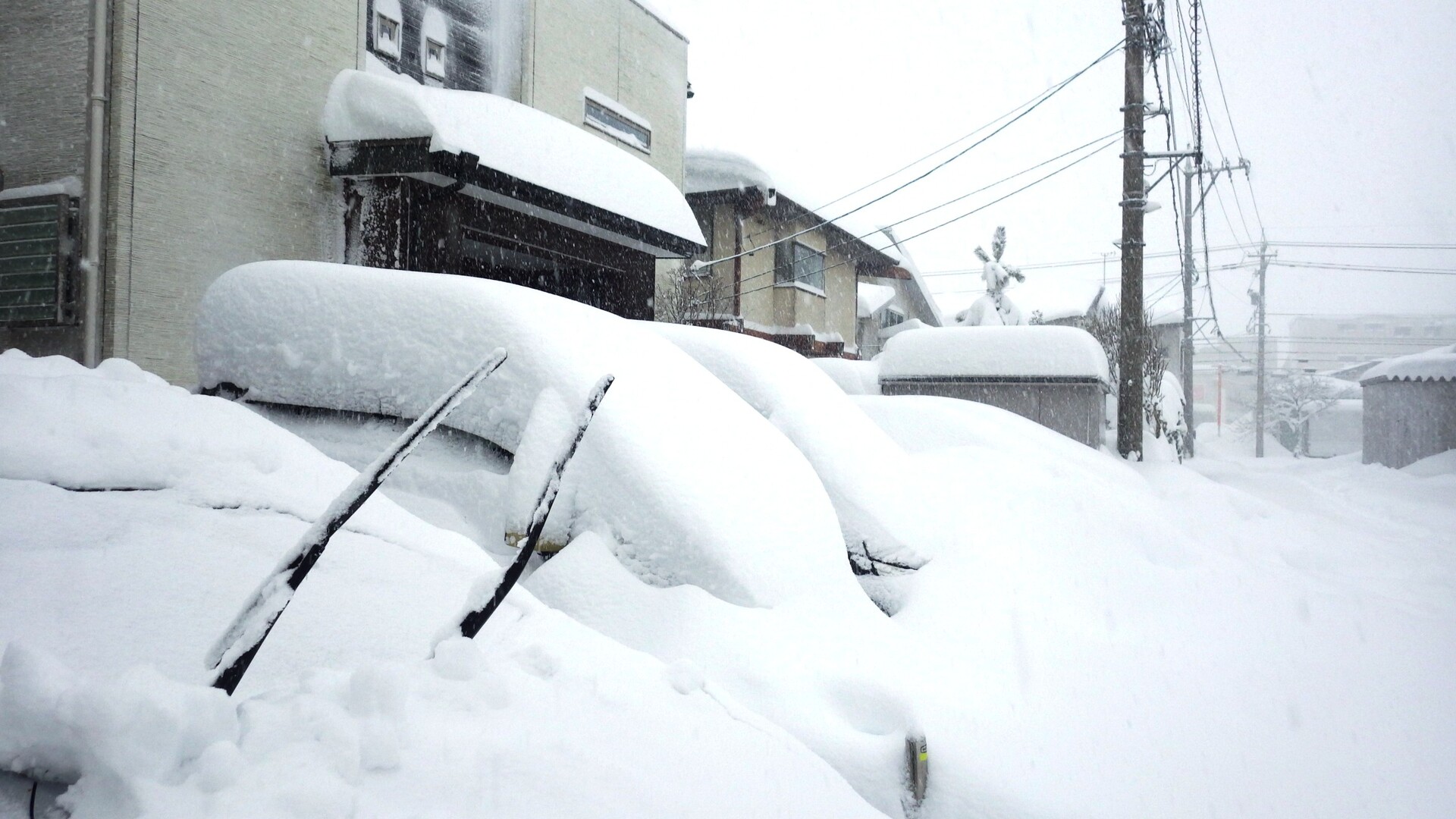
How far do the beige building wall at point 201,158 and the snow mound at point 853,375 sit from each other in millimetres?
5758

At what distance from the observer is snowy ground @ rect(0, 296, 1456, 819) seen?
54.7 inches

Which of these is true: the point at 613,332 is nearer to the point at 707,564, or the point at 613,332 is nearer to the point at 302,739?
the point at 707,564

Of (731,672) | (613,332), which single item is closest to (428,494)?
(613,332)

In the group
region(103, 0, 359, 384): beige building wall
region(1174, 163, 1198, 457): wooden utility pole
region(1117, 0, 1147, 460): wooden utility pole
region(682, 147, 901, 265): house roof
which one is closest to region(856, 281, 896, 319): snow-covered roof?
region(682, 147, 901, 265): house roof

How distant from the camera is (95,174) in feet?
19.8

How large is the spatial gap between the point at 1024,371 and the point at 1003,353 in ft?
1.04

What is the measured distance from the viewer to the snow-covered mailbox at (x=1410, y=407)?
16.9 m

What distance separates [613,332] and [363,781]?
2442mm

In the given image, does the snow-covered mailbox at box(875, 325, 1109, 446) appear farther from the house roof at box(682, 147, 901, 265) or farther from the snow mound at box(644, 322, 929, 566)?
the house roof at box(682, 147, 901, 265)

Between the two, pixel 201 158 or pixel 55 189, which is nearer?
pixel 55 189

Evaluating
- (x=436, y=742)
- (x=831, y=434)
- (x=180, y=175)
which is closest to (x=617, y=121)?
(x=180, y=175)

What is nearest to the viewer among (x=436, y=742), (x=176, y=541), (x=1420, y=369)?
(x=436, y=742)

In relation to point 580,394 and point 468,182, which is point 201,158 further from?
point 580,394

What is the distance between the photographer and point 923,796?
2.32 metres
